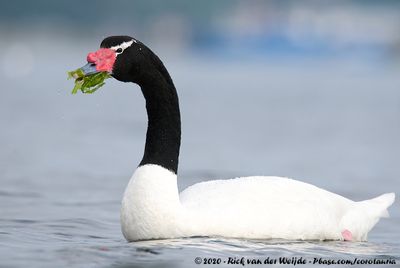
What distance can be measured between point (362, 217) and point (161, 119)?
89.6 inches

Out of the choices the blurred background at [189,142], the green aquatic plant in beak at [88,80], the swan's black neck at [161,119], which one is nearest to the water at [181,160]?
the blurred background at [189,142]

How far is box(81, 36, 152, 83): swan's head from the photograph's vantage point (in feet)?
32.2

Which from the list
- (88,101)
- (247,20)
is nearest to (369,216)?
(88,101)

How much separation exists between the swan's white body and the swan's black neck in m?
0.13

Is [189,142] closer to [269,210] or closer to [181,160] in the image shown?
[181,160]

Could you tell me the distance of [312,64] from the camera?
9562 centimetres

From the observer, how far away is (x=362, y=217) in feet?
36.6

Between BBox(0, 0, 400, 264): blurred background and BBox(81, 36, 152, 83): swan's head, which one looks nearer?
BBox(81, 36, 152, 83): swan's head

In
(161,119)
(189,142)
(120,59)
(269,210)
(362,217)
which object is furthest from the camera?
(189,142)

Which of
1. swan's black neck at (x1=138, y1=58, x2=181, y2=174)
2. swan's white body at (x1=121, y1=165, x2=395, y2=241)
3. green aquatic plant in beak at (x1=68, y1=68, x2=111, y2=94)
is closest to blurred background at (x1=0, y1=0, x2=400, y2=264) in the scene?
swan's white body at (x1=121, y1=165, x2=395, y2=241)

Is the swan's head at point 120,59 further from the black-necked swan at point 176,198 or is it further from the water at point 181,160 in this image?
the water at point 181,160

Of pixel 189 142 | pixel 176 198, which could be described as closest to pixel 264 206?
pixel 176 198

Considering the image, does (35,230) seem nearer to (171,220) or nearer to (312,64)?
(171,220)

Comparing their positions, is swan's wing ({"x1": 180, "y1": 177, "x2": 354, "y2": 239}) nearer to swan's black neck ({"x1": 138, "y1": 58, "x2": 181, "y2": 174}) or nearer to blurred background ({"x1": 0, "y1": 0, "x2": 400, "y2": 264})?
swan's black neck ({"x1": 138, "y1": 58, "x2": 181, "y2": 174})
